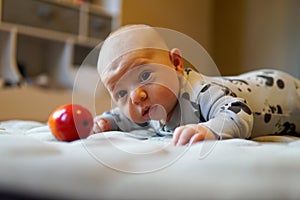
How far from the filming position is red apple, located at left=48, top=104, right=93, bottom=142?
Answer: 2.25ft

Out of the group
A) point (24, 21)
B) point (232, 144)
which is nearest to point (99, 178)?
point (232, 144)

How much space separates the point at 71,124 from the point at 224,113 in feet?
0.92

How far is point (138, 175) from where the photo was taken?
395mm

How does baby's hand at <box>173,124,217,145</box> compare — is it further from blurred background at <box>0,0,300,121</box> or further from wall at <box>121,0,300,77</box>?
wall at <box>121,0,300,77</box>

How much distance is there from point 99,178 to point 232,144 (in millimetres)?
300

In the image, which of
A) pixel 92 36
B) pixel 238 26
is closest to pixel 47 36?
pixel 92 36

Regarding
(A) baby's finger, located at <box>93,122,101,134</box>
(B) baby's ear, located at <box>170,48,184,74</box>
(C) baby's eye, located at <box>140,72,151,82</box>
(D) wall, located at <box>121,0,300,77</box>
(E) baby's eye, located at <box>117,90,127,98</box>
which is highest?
(D) wall, located at <box>121,0,300,77</box>

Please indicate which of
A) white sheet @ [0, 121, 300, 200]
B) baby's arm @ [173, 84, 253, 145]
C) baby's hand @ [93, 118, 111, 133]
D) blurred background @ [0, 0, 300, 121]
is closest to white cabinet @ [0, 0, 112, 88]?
blurred background @ [0, 0, 300, 121]

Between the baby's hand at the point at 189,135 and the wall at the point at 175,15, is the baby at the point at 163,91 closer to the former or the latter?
the baby's hand at the point at 189,135

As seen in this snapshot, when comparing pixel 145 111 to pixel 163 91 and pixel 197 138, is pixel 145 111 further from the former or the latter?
pixel 197 138

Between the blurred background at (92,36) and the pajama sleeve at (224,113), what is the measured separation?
45 cm

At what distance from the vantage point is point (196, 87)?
0.85 meters

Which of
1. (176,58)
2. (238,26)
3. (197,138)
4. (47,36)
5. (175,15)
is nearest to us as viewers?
(197,138)

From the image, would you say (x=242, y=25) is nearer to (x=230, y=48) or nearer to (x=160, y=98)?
(x=230, y=48)
